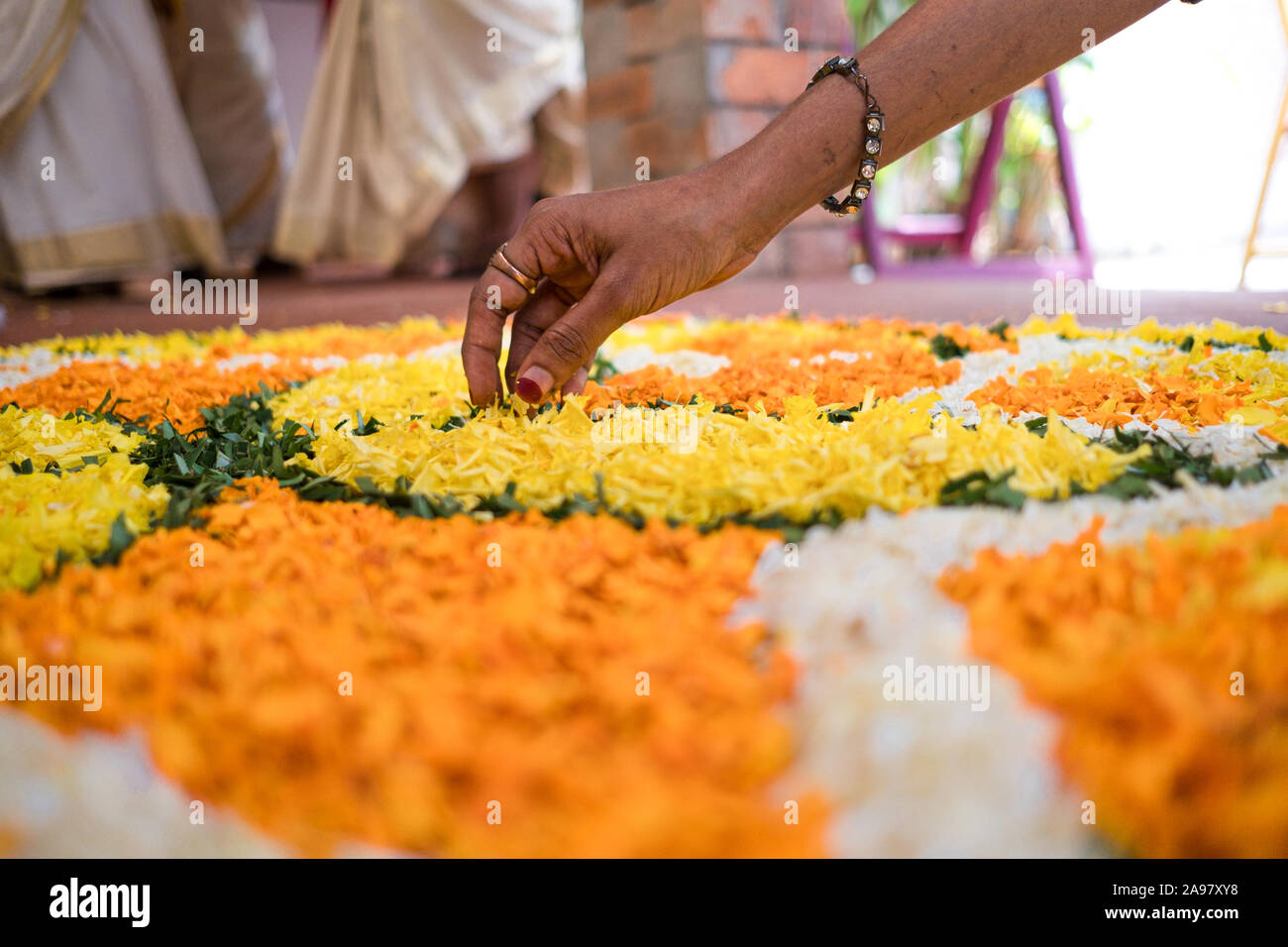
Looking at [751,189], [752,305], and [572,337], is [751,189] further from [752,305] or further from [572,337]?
[752,305]

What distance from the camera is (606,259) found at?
98 cm

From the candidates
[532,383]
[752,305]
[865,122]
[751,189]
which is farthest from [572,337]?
[752,305]

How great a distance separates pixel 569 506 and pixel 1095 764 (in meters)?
0.50

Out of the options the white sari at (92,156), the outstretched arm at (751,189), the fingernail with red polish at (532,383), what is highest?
the white sari at (92,156)

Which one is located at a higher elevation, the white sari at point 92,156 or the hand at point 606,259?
the white sari at point 92,156

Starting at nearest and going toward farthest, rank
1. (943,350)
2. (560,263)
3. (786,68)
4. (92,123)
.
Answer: (560,263) → (943,350) → (786,68) → (92,123)

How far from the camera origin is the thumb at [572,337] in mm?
936

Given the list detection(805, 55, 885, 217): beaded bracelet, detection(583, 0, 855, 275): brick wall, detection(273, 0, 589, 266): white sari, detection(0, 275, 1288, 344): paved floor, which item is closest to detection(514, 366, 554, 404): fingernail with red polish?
detection(805, 55, 885, 217): beaded bracelet

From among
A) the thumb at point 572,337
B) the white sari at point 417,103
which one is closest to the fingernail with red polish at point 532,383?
the thumb at point 572,337

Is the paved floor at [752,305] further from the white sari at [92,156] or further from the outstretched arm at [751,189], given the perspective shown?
the outstretched arm at [751,189]

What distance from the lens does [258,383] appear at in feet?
4.87

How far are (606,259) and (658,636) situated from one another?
0.55m
